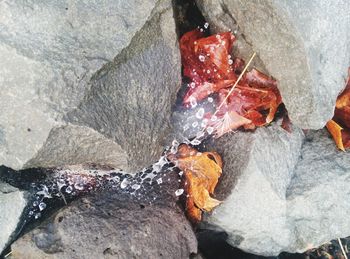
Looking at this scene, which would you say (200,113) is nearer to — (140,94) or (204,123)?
(204,123)

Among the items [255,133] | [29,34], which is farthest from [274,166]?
[29,34]

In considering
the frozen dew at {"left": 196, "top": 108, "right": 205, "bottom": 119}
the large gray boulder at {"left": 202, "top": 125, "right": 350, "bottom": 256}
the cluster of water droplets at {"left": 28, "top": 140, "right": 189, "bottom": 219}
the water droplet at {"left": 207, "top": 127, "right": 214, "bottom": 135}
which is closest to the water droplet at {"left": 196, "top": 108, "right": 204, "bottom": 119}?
the frozen dew at {"left": 196, "top": 108, "right": 205, "bottom": 119}

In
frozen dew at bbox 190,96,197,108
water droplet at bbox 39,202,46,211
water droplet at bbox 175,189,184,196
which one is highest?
frozen dew at bbox 190,96,197,108

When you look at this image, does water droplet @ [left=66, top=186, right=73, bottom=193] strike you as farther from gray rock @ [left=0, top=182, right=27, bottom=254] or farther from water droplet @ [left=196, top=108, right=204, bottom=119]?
water droplet @ [left=196, top=108, right=204, bottom=119]

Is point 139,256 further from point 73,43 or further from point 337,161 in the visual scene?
point 337,161

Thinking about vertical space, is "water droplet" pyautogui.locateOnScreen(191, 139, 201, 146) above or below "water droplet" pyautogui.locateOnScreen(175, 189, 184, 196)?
above

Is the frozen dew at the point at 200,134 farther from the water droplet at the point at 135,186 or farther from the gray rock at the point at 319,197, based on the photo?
the gray rock at the point at 319,197

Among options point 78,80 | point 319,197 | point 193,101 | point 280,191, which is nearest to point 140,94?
point 78,80

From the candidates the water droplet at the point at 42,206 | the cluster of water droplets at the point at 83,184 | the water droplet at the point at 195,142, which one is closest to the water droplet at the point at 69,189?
the cluster of water droplets at the point at 83,184
